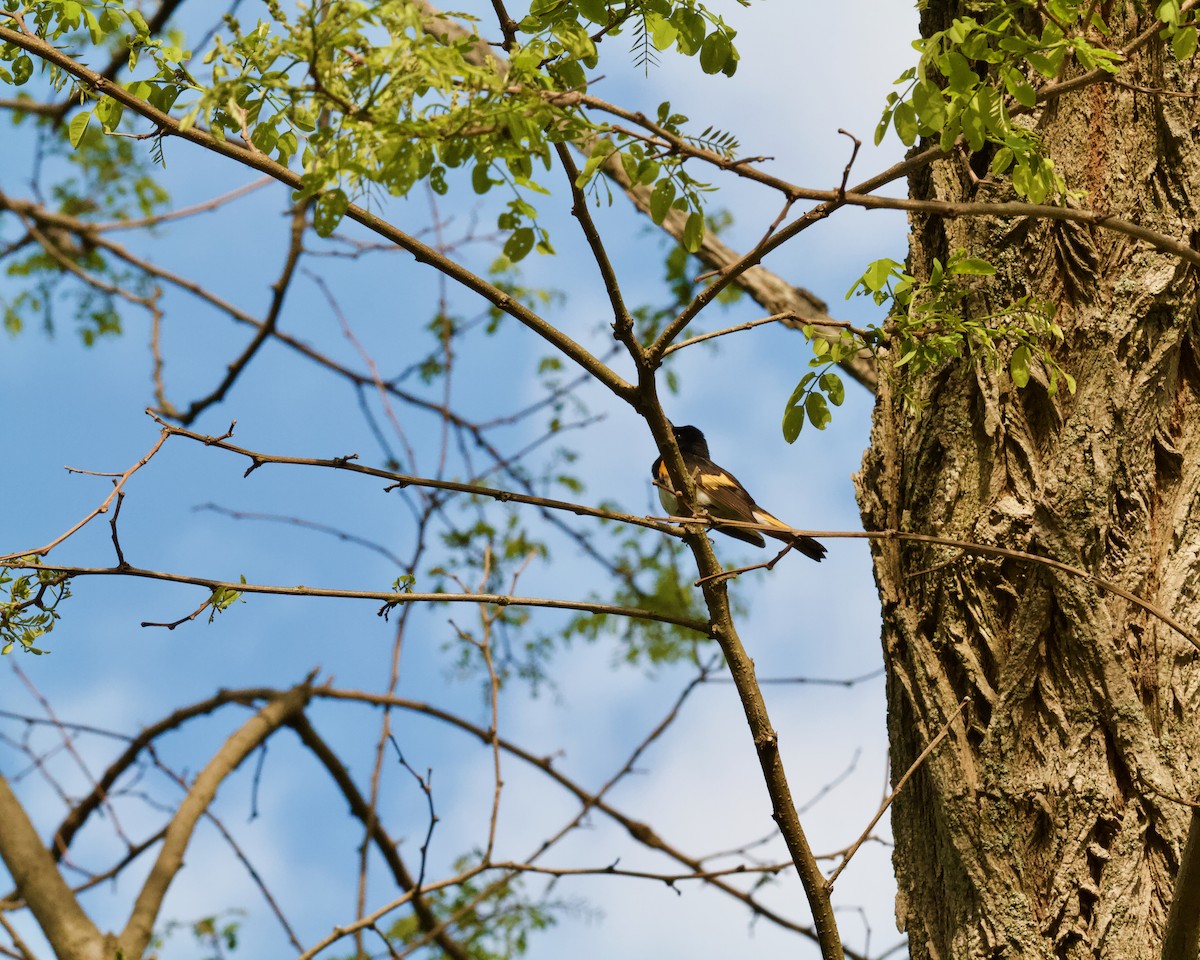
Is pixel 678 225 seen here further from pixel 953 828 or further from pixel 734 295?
pixel 953 828

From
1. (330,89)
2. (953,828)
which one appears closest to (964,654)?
(953,828)

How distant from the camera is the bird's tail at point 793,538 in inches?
88.1

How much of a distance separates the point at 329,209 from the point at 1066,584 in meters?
2.05

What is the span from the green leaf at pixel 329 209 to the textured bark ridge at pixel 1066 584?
169 cm

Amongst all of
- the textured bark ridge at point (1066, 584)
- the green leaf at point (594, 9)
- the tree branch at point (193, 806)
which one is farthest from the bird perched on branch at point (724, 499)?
the green leaf at point (594, 9)

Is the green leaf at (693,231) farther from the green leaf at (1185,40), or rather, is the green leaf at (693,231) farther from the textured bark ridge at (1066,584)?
the textured bark ridge at (1066,584)

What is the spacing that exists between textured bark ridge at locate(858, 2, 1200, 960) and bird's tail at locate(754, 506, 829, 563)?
1.56 feet

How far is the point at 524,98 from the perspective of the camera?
5.56ft

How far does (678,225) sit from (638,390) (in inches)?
120

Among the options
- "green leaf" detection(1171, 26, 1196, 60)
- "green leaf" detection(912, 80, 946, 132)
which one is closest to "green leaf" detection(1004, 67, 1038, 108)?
"green leaf" detection(912, 80, 946, 132)

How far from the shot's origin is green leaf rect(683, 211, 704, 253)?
6.46 feet

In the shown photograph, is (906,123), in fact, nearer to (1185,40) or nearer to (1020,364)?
(1185,40)

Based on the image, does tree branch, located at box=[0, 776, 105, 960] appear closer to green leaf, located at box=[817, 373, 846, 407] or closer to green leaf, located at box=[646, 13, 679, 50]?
green leaf, located at box=[817, 373, 846, 407]

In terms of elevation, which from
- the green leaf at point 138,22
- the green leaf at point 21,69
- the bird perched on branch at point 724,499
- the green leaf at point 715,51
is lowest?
the green leaf at point 715,51
